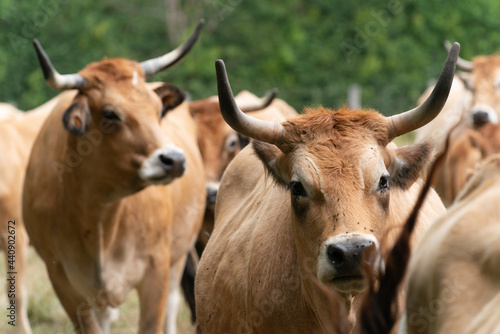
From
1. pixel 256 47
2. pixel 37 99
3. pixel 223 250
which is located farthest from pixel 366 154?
pixel 256 47

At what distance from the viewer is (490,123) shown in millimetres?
9531

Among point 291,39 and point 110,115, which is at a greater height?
point 110,115

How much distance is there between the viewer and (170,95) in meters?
6.40

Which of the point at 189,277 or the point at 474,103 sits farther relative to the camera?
the point at 474,103

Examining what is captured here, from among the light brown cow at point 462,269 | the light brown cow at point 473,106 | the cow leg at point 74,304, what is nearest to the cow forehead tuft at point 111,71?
the cow leg at point 74,304

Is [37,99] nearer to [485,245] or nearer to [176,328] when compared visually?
[176,328]

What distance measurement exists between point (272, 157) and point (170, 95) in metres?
2.64

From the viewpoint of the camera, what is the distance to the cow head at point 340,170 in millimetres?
3301

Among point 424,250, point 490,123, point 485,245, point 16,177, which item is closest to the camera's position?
point 485,245

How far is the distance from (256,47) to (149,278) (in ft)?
71.7

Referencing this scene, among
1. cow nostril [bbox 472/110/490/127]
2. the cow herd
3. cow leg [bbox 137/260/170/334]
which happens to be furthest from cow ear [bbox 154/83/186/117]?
cow nostril [bbox 472/110/490/127]

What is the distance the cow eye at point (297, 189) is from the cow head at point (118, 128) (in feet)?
6.65

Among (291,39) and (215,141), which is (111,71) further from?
(291,39)

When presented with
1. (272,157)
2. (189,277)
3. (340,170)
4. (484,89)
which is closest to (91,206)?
(272,157)
